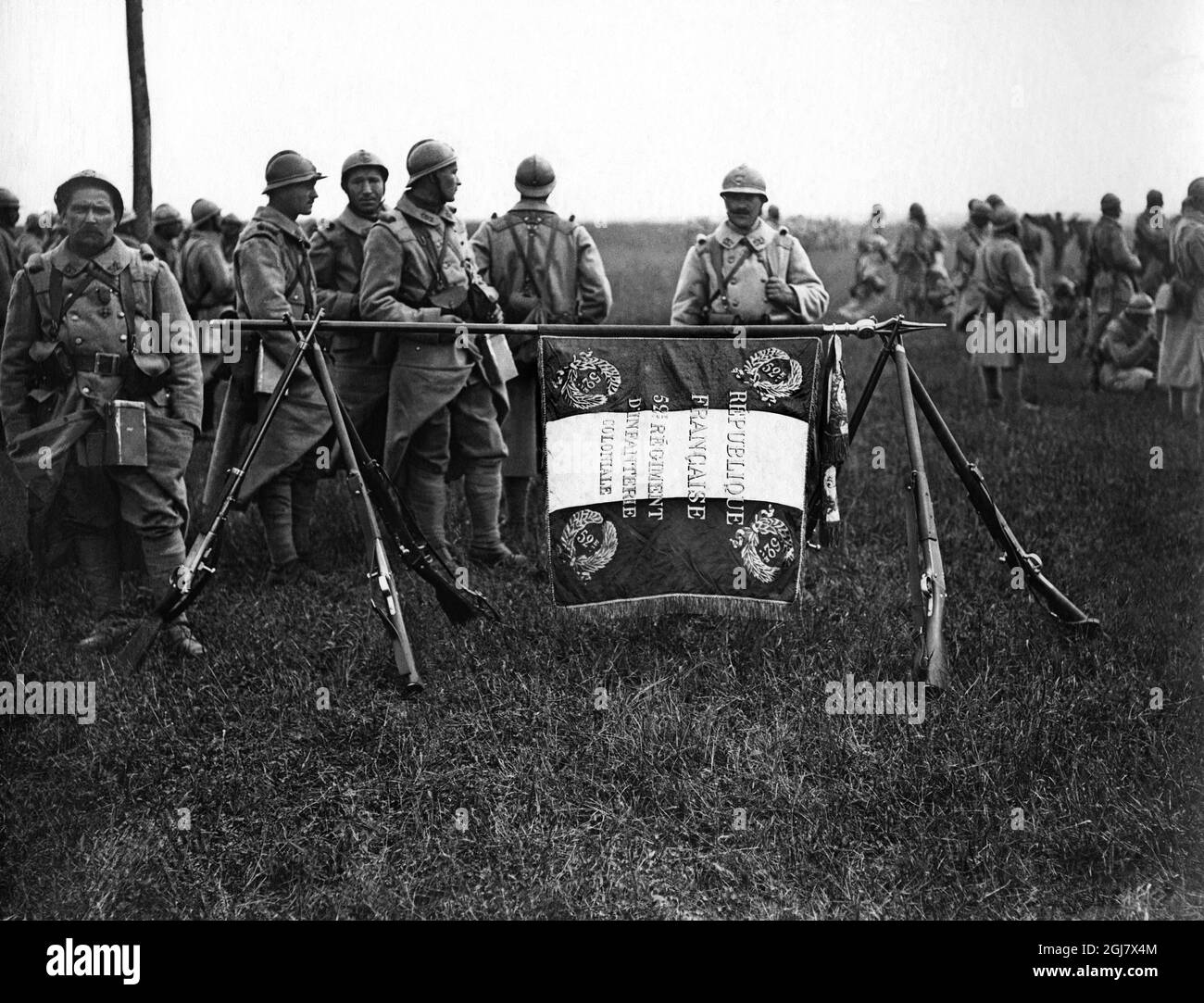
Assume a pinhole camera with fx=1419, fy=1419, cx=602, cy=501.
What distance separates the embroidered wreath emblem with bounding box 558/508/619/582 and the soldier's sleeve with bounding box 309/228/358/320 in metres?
3.13

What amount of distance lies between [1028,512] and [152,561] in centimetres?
575

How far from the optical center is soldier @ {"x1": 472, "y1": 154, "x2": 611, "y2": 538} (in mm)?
9625

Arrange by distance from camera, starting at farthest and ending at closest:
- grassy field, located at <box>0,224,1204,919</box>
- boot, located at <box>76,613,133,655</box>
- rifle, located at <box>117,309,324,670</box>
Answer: boot, located at <box>76,613,133,655</box>, rifle, located at <box>117,309,324,670</box>, grassy field, located at <box>0,224,1204,919</box>

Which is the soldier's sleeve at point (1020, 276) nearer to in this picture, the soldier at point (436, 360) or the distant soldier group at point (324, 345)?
the distant soldier group at point (324, 345)

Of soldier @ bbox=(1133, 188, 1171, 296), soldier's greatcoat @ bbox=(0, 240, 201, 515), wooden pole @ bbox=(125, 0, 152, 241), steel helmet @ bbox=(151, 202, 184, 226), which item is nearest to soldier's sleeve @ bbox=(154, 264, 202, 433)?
soldier's greatcoat @ bbox=(0, 240, 201, 515)

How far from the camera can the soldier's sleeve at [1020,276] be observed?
15.2m

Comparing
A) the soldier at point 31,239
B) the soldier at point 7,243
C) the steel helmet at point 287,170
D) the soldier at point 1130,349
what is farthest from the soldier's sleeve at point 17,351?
the soldier at point 1130,349

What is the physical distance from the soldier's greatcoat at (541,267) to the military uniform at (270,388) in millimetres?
1352

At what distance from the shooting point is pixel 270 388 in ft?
28.6

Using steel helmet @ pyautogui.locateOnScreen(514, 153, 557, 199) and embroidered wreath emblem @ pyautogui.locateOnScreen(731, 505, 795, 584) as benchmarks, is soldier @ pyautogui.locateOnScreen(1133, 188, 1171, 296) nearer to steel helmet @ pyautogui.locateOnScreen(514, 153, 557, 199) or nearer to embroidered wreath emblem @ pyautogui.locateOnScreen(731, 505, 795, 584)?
steel helmet @ pyautogui.locateOnScreen(514, 153, 557, 199)

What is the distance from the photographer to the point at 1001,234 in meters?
15.4

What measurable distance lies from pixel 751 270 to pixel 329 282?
293cm

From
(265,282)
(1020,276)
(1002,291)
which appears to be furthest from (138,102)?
(1002,291)

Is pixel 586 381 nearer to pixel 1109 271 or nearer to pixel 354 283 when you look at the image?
pixel 354 283
